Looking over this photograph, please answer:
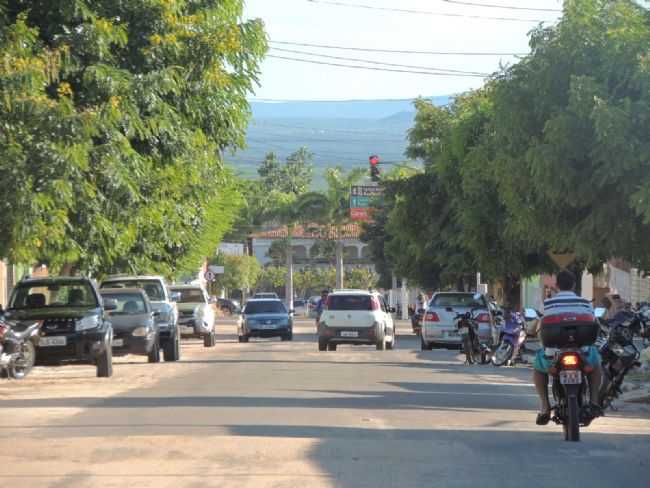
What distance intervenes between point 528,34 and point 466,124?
59.8ft

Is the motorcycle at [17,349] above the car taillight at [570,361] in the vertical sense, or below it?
below

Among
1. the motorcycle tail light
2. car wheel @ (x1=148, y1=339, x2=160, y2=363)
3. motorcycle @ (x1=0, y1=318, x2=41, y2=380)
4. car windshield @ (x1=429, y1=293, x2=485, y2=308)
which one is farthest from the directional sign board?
motorcycle @ (x1=0, y1=318, x2=41, y2=380)

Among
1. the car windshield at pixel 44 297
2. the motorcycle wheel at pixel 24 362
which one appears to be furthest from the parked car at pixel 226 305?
the motorcycle wheel at pixel 24 362

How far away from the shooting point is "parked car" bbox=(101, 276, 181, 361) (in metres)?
32.7

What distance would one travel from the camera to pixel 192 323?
43312mm

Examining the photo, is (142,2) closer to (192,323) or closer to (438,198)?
(192,323)

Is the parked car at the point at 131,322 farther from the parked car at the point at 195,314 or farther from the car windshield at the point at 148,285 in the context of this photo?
the parked car at the point at 195,314

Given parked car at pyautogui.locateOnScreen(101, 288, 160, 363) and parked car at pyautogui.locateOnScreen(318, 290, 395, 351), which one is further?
parked car at pyautogui.locateOnScreen(318, 290, 395, 351)

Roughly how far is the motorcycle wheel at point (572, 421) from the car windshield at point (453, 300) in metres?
24.6

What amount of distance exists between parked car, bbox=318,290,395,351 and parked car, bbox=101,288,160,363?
29.0 ft

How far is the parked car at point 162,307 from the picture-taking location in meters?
32.7

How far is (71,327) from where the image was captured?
80.6 ft

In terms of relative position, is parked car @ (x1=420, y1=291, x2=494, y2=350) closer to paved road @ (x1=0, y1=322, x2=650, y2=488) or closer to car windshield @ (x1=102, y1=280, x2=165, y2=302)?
car windshield @ (x1=102, y1=280, x2=165, y2=302)

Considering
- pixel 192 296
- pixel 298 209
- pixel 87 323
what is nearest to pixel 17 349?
pixel 87 323
